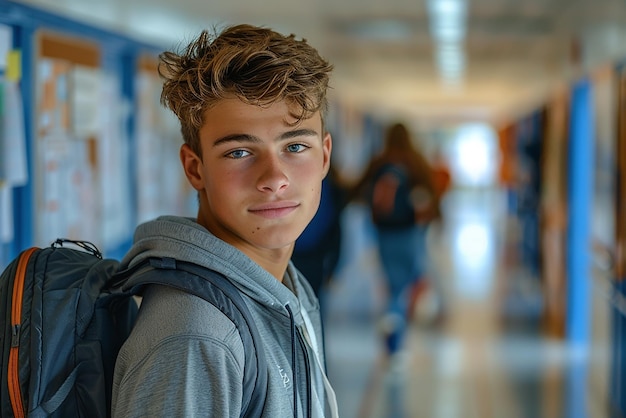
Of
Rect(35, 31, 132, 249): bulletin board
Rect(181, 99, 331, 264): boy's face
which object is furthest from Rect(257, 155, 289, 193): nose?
Rect(35, 31, 132, 249): bulletin board

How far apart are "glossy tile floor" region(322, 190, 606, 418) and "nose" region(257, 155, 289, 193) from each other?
12.4 feet

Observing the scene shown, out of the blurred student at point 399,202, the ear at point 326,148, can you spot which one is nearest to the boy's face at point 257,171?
the ear at point 326,148

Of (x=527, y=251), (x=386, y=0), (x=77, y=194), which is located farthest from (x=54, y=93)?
(x=527, y=251)

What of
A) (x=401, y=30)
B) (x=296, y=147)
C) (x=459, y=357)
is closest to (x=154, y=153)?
A: (x=459, y=357)

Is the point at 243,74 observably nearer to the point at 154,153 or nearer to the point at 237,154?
the point at 237,154

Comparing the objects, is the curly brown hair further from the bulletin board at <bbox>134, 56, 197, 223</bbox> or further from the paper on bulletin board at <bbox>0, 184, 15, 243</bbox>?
the bulletin board at <bbox>134, 56, 197, 223</bbox>

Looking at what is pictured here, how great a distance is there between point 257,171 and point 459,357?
5.48m

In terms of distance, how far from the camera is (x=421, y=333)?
289 inches

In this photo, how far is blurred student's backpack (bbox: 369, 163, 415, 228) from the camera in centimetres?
635

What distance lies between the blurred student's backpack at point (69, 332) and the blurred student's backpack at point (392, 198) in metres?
5.09

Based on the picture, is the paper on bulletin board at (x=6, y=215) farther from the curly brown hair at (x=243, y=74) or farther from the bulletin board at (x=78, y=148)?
the curly brown hair at (x=243, y=74)

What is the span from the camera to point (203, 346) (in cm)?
113

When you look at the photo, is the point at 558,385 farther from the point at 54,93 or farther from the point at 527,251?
the point at 527,251

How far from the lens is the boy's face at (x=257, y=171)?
1.27 metres
